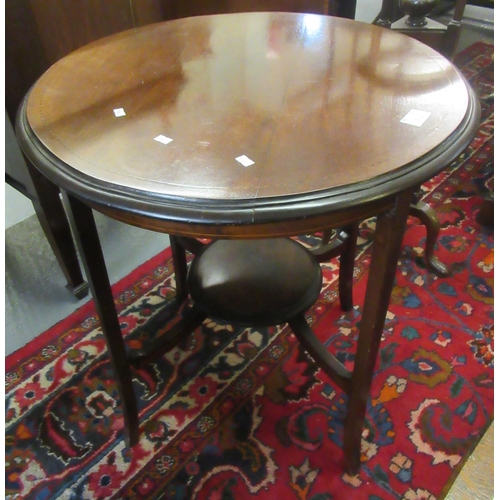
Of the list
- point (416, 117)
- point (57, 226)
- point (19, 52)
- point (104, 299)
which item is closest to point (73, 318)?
point (57, 226)

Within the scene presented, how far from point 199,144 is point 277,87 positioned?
223 mm

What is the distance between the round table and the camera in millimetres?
587

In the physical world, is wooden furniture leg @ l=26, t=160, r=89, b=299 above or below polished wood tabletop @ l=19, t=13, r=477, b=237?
below

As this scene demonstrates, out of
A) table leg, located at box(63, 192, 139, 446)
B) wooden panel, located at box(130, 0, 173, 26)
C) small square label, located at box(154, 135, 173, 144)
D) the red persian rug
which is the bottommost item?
the red persian rug

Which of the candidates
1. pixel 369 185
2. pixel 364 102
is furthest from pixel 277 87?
pixel 369 185

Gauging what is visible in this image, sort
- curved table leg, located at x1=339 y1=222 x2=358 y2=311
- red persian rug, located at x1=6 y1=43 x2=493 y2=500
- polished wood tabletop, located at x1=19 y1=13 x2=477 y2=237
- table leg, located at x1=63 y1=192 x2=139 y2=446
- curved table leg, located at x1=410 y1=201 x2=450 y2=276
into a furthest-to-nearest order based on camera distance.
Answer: curved table leg, located at x1=410 y1=201 x2=450 y2=276, curved table leg, located at x1=339 y1=222 x2=358 y2=311, red persian rug, located at x1=6 y1=43 x2=493 y2=500, table leg, located at x1=63 y1=192 x2=139 y2=446, polished wood tabletop, located at x1=19 y1=13 x2=477 y2=237

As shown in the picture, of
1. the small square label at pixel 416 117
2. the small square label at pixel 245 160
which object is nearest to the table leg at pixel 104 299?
the small square label at pixel 245 160

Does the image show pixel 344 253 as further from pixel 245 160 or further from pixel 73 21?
pixel 73 21

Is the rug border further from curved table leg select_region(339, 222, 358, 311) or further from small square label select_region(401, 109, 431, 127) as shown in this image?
small square label select_region(401, 109, 431, 127)

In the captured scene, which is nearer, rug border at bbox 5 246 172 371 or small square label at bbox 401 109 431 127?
small square label at bbox 401 109 431 127

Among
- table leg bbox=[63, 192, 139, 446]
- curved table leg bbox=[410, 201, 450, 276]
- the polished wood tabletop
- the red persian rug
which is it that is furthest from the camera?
curved table leg bbox=[410, 201, 450, 276]

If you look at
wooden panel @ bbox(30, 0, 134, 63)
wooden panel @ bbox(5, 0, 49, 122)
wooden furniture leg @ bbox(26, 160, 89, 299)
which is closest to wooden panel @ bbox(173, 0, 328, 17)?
wooden panel @ bbox(30, 0, 134, 63)

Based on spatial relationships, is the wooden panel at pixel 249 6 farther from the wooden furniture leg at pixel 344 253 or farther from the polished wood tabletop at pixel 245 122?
the wooden furniture leg at pixel 344 253

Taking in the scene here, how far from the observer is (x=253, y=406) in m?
1.12
